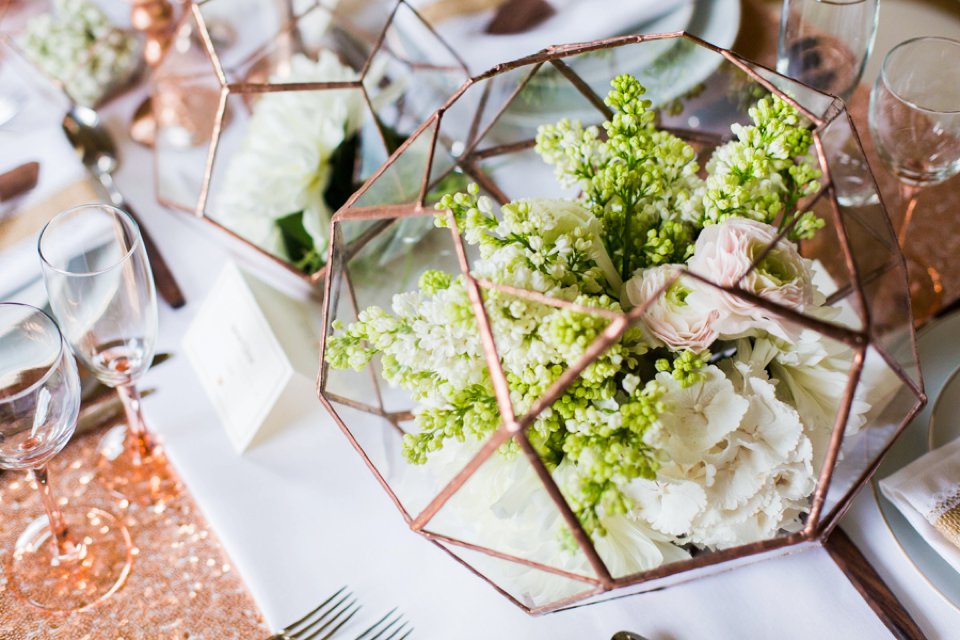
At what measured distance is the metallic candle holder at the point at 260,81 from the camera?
3.00ft

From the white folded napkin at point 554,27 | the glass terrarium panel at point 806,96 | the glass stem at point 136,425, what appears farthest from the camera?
the white folded napkin at point 554,27

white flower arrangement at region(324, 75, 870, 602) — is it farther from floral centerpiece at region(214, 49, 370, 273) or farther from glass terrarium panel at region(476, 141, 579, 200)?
floral centerpiece at region(214, 49, 370, 273)

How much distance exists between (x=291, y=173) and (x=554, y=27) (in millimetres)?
452

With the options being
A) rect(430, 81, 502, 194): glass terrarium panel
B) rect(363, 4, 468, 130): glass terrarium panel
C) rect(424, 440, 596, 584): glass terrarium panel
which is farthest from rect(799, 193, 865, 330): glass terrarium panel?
rect(363, 4, 468, 130): glass terrarium panel

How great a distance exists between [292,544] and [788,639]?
49 cm

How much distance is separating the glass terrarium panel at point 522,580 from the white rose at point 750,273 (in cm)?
22

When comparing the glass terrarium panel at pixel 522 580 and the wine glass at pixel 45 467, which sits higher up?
the wine glass at pixel 45 467

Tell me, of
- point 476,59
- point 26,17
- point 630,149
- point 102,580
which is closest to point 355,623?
point 102,580

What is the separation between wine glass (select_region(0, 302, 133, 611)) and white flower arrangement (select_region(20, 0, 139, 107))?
1.75ft

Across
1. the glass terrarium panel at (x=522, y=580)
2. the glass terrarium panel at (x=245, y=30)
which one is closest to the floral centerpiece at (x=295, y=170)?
the glass terrarium panel at (x=245, y=30)

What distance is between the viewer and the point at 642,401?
1.74ft

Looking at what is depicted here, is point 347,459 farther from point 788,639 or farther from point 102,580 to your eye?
point 788,639

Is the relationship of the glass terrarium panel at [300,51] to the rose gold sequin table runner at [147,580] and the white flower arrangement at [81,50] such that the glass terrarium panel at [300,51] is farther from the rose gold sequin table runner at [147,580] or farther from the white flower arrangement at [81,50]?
the rose gold sequin table runner at [147,580]

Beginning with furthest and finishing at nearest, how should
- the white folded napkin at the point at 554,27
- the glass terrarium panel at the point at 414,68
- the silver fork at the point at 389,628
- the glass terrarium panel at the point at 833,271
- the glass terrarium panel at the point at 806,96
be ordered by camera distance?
the white folded napkin at the point at 554,27 → the glass terrarium panel at the point at 414,68 → the silver fork at the point at 389,628 → the glass terrarium panel at the point at 806,96 → the glass terrarium panel at the point at 833,271
